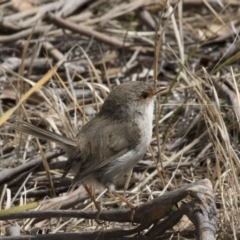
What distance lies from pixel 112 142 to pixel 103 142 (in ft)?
0.18

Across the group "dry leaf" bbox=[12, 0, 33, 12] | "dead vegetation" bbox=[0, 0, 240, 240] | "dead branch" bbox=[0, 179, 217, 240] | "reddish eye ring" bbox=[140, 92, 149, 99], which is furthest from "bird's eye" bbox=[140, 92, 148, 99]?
"dry leaf" bbox=[12, 0, 33, 12]

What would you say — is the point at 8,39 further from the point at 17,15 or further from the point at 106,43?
the point at 106,43

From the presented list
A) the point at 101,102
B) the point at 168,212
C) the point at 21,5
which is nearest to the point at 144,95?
the point at 101,102

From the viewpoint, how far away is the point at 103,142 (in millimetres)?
4160

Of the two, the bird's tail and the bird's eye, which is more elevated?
the bird's eye

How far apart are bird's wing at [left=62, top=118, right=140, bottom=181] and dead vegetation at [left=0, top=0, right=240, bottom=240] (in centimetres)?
25

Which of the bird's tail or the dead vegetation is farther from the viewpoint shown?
the bird's tail

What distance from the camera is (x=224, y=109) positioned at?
4961mm

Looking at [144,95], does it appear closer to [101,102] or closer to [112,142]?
[112,142]

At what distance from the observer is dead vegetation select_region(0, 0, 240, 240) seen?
363 cm

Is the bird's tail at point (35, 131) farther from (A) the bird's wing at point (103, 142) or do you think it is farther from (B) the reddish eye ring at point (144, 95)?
(B) the reddish eye ring at point (144, 95)

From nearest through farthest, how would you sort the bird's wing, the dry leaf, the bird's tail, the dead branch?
the dead branch < the bird's tail < the bird's wing < the dry leaf

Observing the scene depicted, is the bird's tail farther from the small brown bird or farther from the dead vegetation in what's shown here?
the dead vegetation

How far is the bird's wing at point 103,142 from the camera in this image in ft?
13.4
